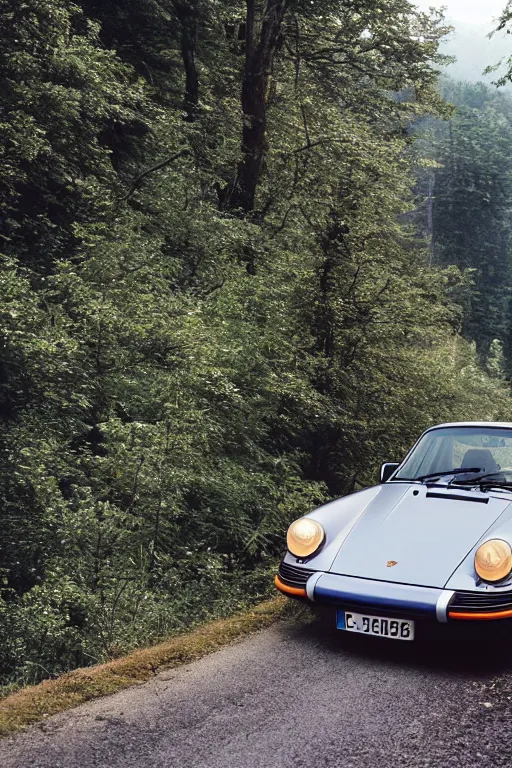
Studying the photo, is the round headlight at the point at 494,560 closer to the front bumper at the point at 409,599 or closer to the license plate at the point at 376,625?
the front bumper at the point at 409,599

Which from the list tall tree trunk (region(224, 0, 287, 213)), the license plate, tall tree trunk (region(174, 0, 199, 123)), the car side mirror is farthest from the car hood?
tall tree trunk (region(174, 0, 199, 123))

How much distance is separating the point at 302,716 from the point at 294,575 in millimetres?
1321

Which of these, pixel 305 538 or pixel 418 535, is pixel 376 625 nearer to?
pixel 418 535

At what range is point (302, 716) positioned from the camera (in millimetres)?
3766

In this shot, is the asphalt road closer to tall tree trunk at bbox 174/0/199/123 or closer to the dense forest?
the dense forest

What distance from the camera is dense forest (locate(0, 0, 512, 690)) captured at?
8.00 meters

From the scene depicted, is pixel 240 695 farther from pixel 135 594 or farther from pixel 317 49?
pixel 317 49

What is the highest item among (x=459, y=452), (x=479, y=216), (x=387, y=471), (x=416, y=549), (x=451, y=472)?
(x=479, y=216)

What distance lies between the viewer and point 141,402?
31.2ft

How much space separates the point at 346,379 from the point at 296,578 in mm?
7226

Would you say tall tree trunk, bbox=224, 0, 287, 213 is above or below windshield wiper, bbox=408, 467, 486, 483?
above

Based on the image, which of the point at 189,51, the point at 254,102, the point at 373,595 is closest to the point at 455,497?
the point at 373,595

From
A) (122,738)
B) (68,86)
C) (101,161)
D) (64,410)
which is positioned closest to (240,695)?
(122,738)

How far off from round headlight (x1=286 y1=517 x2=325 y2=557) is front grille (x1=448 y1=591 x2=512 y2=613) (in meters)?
1.07
